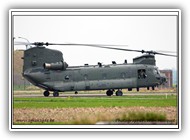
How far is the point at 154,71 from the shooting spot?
1518cm

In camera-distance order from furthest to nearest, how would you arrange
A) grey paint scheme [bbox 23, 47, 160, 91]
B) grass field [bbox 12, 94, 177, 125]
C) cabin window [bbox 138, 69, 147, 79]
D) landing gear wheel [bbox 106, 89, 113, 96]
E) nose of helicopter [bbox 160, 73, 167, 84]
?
cabin window [bbox 138, 69, 147, 79], landing gear wheel [bbox 106, 89, 113, 96], grey paint scheme [bbox 23, 47, 160, 91], nose of helicopter [bbox 160, 73, 167, 84], grass field [bbox 12, 94, 177, 125]

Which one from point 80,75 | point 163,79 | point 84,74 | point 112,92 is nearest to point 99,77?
point 84,74

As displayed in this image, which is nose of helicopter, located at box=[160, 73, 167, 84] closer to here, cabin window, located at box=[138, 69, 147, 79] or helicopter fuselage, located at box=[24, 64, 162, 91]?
helicopter fuselage, located at box=[24, 64, 162, 91]

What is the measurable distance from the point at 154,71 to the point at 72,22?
370 cm

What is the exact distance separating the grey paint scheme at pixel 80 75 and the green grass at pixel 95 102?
56 centimetres

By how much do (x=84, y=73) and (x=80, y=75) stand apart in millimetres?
140

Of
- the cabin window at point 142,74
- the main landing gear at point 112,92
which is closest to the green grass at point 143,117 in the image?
the main landing gear at point 112,92

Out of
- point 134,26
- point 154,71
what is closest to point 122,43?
point 134,26

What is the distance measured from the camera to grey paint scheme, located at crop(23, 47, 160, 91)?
13.7 metres

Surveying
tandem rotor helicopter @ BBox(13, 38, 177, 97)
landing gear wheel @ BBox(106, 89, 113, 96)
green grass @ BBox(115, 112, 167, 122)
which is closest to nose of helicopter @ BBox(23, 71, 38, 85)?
tandem rotor helicopter @ BBox(13, 38, 177, 97)

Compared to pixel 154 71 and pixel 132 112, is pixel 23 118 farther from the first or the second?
pixel 154 71

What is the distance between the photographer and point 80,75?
15.9 meters

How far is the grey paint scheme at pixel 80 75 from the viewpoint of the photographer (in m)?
13.7

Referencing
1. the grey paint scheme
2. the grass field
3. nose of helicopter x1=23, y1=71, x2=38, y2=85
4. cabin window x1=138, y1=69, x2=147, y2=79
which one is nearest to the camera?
the grass field
